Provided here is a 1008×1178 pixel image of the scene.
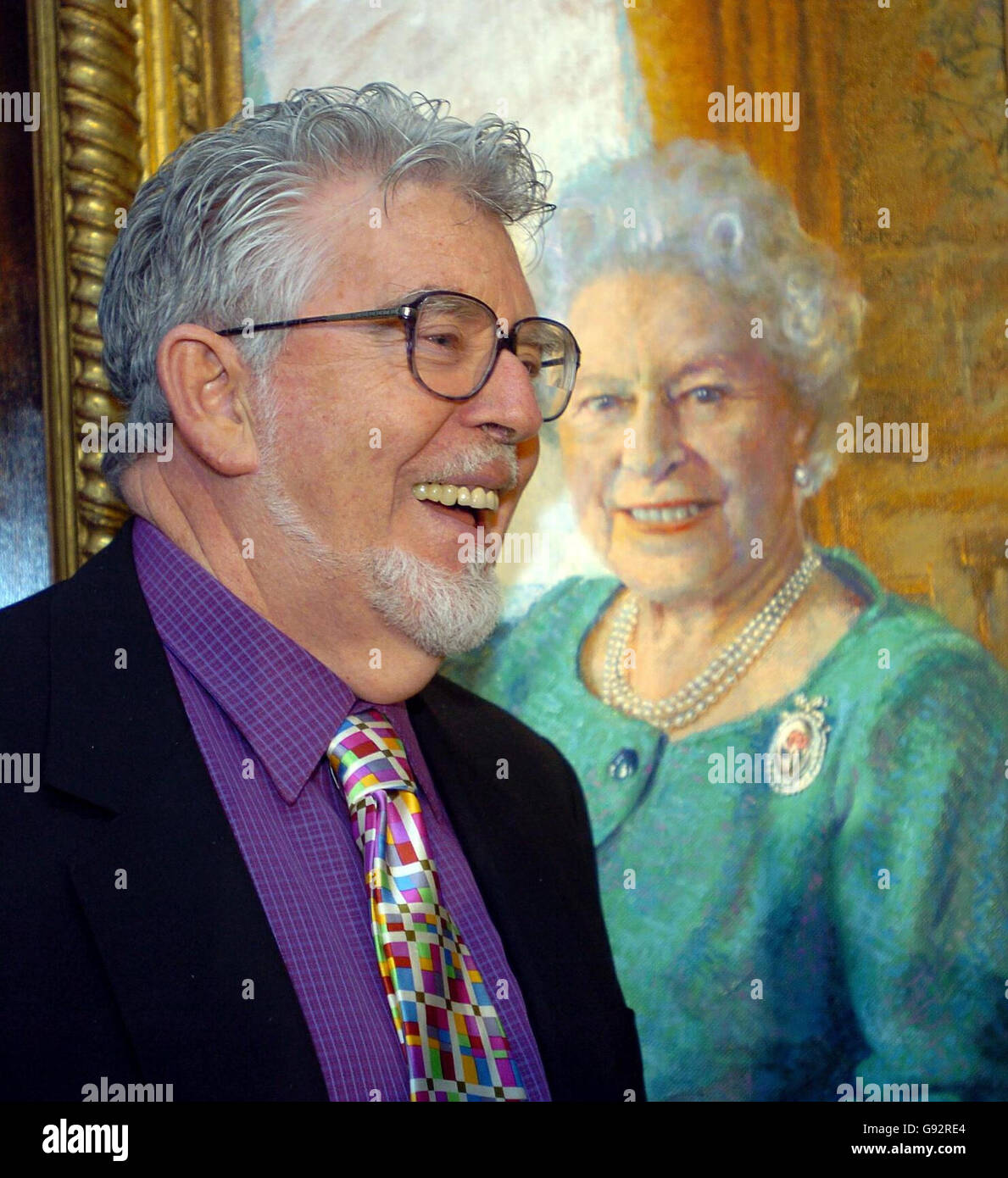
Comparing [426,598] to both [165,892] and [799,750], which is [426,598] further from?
[799,750]

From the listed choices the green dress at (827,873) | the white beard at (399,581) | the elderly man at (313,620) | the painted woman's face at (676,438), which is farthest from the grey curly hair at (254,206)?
the green dress at (827,873)

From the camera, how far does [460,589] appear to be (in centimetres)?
145

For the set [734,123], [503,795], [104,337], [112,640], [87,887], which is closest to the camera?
[87,887]

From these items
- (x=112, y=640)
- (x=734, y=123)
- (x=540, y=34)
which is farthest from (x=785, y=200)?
(x=112, y=640)

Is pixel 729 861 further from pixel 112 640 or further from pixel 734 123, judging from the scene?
pixel 734 123

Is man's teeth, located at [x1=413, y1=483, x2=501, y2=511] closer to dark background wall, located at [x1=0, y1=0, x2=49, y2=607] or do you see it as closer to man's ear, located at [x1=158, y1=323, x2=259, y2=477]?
man's ear, located at [x1=158, y1=323, x2=259, y2=477]

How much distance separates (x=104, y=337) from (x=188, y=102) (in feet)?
1.26

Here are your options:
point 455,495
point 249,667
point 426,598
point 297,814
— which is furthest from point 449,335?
point 297,814

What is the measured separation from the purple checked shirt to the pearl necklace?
38 centimetres

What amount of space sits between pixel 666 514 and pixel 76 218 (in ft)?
2.70

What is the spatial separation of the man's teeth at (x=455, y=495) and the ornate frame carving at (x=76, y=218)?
18.1 inches

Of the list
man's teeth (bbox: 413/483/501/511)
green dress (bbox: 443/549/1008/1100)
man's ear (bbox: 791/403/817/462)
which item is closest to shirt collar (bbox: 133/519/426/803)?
man's teeth (bbox: 413/483/501/511)

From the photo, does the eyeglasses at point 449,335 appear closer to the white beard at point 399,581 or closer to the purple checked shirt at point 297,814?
the white beard at point 399,581
